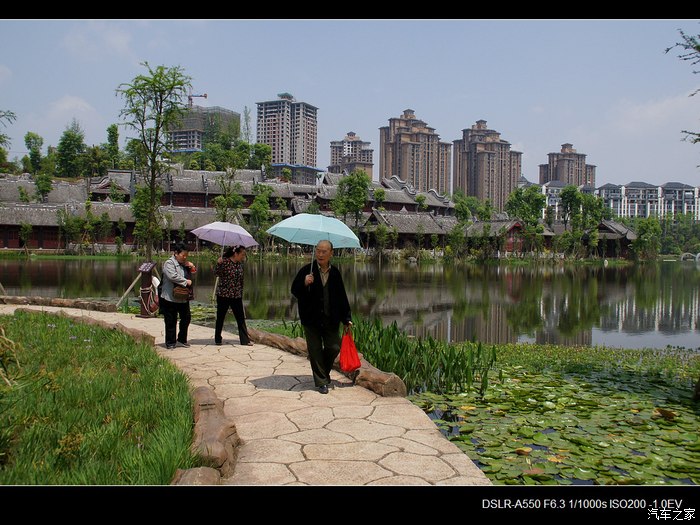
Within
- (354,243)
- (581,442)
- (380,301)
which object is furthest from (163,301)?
(380,301)

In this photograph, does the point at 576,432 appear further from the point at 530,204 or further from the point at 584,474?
the point at 530,204

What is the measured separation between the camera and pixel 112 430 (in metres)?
3.63

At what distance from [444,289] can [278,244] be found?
969 inches

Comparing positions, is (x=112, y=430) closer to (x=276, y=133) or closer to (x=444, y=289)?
(x=444, y=289)

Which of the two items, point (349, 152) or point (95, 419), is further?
point (349, 152)

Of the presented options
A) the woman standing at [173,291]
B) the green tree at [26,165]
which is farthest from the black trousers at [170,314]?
the green tree at [26,165]

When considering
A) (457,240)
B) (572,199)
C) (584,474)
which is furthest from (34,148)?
(584,474)

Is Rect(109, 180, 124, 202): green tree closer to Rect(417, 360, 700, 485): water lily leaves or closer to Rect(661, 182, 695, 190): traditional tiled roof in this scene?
Rect(417, 360, 700, 485): water lily leaves

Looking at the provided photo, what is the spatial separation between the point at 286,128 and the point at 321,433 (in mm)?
127281

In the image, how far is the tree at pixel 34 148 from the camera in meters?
66.4

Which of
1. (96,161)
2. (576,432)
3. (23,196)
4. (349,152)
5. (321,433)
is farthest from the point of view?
(349,152)

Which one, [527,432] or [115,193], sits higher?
[115,193]

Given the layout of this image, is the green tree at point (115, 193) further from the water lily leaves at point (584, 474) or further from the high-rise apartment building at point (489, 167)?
the high-rise apartment building at point (489, 167)

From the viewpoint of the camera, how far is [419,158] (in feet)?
367
